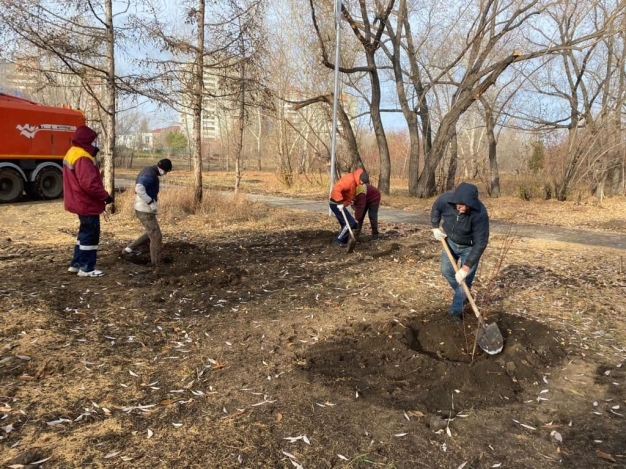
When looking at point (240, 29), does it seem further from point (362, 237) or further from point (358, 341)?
point (358, 341)

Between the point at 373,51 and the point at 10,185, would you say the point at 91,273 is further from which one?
the point at 373,51

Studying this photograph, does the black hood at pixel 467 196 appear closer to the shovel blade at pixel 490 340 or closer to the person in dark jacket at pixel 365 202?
the shovel blade at pixel 490 340

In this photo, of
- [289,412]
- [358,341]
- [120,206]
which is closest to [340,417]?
[289,412]

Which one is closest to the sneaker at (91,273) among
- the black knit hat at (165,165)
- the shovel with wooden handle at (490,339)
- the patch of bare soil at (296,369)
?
the patch of bare soil at (296,369)

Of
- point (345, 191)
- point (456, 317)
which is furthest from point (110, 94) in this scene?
point (456, 317)

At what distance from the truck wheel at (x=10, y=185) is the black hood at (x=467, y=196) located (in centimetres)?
1250

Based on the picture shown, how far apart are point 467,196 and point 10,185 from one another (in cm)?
1278

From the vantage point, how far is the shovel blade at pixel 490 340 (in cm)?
401

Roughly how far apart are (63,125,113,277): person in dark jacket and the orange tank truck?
335 inches

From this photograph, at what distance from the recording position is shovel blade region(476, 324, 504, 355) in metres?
4.01

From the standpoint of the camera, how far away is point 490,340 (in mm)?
4066

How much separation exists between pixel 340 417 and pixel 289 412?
1.13ft

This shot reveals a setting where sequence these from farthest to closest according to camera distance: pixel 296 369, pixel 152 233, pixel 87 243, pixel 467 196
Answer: pixel 152 233 → pixel 87 243 → pixel 467 196 → pixel 296 369

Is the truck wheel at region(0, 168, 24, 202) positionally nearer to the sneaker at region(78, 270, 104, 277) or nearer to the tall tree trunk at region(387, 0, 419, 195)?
the sneaker at region(78, 270, 104, 277)
